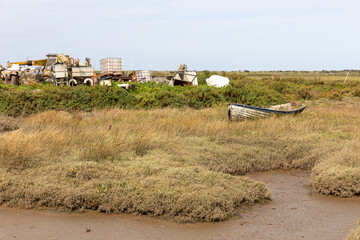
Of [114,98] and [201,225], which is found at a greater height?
[114,98]

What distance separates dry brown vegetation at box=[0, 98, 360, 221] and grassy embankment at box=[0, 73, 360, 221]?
2 cm

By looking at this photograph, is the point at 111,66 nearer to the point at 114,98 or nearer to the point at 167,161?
the point at 114,98

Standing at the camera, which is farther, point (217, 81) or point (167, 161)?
point (217, 81)

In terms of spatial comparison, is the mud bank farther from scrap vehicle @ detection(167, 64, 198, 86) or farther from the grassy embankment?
scrap vehicle @ detection(167, 64, 198, 86)

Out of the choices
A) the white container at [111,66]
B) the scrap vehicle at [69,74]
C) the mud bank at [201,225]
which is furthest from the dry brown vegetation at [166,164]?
the white container at [111,66]

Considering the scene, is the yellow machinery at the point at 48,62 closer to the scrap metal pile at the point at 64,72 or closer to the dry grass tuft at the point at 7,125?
the scrap metal pile at the point at 64,72

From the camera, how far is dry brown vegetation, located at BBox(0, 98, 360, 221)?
7742mm

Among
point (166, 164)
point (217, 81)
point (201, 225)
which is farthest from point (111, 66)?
point (201, 225)

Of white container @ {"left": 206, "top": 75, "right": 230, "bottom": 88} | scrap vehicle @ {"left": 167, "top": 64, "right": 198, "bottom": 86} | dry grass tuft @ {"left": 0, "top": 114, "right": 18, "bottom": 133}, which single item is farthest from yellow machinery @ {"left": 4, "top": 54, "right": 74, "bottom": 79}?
dry grass tuft @ {"left": 0, "top": 114, "right": 18, "bottom": 133}

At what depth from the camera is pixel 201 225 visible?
7199mm

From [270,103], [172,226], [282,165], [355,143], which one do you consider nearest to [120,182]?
[172,226]

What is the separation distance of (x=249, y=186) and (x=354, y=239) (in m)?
3.21

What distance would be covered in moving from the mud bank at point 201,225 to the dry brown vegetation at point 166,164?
22 cm

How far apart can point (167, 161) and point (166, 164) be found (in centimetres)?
23
